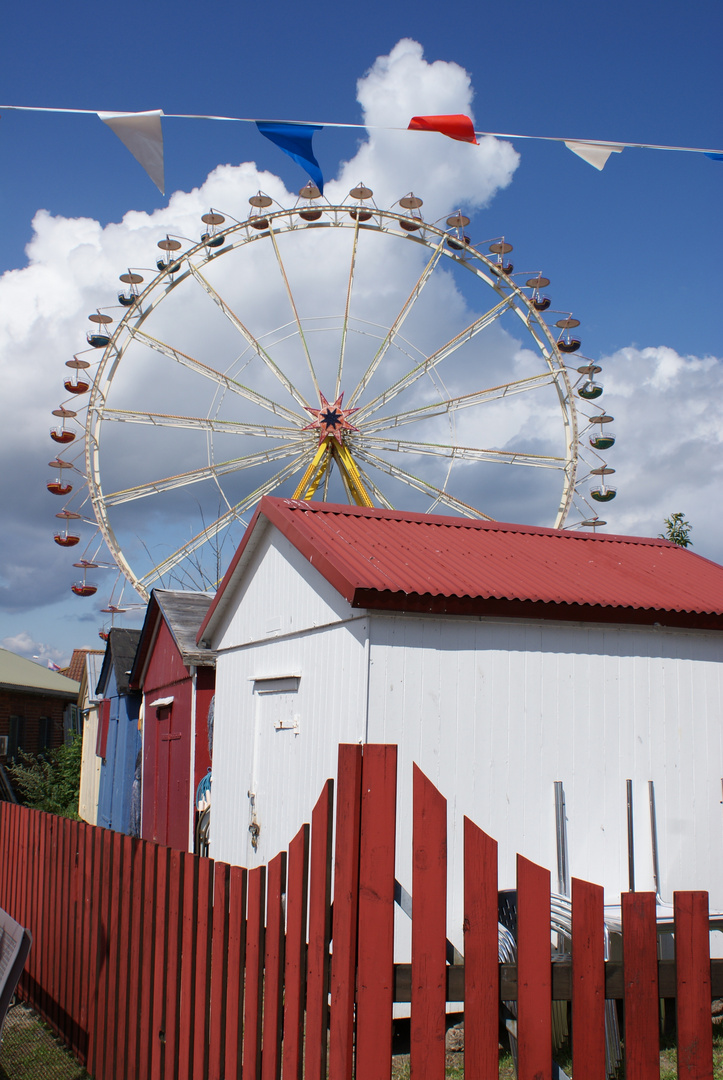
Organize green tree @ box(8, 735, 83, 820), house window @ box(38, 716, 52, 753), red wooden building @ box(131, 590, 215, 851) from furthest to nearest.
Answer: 1. house window @ box(38, 716, 52, 753)
2. green tree @ box(8, 735, 83, 820)
3. red wooden building @ box(131, 590, 215, 851)

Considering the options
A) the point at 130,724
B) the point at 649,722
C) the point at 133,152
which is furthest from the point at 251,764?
the point at 130,724

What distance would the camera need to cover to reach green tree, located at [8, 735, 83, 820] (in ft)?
72.1

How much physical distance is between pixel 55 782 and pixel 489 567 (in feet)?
64.0

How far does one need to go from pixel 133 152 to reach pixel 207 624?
202 inches

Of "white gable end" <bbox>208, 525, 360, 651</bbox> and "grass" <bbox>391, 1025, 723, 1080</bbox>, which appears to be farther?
"white gable end" <bbox>208, 525, 360, 651</bbox>

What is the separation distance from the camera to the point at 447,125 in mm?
7516

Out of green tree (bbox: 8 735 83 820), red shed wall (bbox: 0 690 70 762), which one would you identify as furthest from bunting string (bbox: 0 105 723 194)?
red shed wall (bbox: 0 690 70 762)

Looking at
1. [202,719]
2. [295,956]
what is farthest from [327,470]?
[295,956]

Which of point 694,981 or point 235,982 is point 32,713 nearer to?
point 235,982

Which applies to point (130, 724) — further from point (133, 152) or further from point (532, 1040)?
point (532, 1040)

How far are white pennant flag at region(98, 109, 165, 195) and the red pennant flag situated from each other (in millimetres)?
2139

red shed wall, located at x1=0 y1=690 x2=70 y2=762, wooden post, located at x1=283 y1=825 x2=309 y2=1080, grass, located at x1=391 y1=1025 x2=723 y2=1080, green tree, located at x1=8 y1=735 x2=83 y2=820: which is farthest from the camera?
red shed wall, located at x1=0 y1=690 x2=70 y2=762

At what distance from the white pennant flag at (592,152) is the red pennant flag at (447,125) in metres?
0.84

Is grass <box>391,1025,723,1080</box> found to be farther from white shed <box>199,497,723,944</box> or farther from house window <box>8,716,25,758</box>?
house window <box>8,716,25,758</box>
